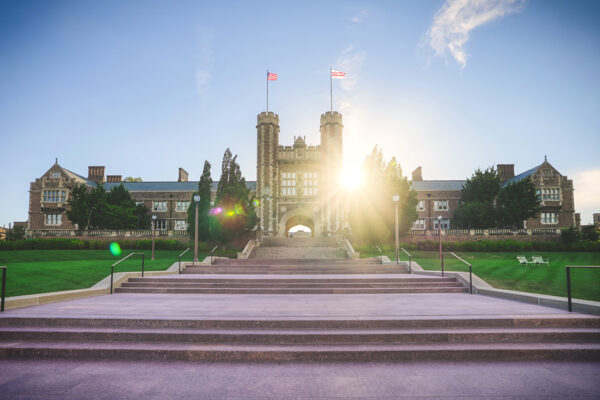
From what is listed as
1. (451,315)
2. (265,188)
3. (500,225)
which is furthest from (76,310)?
(500,225)

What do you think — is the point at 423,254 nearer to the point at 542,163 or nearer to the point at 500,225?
the point at 500,225

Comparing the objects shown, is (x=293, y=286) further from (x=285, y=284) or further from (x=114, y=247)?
(x=114, y=247)

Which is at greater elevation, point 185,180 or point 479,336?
point 185,180

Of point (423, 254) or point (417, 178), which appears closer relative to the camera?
point (423, 254)

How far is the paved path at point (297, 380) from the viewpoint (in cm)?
380

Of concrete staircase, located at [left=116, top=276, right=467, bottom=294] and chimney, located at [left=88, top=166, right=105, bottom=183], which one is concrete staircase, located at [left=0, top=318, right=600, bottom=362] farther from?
chimney, located at [left=88, top=166, right=105, bottom=183]

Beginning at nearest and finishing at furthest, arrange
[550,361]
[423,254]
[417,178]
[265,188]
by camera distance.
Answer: [550,361] → [423,254] → [265,188] → [417,178]

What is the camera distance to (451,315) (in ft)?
20.9

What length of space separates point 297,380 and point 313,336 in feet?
3.91

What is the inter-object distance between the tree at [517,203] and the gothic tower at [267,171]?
2522 cm

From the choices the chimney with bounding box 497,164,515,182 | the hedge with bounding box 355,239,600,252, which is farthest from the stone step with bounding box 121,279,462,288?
the chimney with bounding box 497,164,515,182

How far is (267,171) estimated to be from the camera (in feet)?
116

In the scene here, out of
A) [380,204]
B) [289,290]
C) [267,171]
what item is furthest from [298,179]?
[289,290]

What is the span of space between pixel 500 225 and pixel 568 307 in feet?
113
